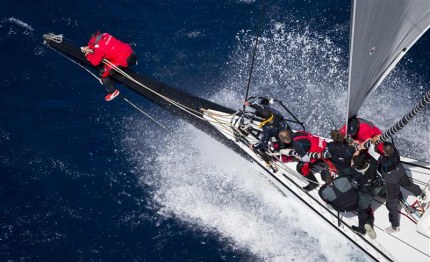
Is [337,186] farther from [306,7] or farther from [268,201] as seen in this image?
[306,7]

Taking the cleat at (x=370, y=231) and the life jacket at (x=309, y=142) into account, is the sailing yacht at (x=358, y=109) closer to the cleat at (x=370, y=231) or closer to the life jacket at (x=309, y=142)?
the cleat at (x=370, y=231)

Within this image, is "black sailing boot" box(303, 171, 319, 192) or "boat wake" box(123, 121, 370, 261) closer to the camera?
"black sailing boot" box(303, 171, 319, 192)

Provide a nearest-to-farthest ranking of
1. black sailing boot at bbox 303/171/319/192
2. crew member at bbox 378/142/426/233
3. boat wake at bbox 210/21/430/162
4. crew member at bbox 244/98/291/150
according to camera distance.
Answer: crew member at bbox 378/142/426/233 < crew member at bbox 244/98/291/150 < black sailing boot at bbox 303/171/319/192 < boat wake at bbox 210/21/430/162

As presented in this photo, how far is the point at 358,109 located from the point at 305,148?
1160mm

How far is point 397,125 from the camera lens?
7.66 meters

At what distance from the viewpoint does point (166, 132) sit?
12672 millimetres

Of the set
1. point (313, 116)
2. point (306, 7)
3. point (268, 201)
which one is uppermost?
point (306, 7)

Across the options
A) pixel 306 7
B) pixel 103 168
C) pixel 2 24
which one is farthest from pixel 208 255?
pixel 2 24

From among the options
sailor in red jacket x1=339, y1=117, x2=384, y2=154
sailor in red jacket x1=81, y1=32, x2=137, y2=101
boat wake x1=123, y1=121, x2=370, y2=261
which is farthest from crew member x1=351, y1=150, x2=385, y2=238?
sailor in red jacket x1=81, y1=32, x2=137, y2=101

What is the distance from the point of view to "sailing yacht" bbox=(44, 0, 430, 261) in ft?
23.9

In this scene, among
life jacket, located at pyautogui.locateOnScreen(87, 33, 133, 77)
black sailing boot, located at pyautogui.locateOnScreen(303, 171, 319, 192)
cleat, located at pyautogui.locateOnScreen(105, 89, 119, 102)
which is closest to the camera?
black sailing boot, located at pyautogui.locateOnScreen(303, 171, 319, 192)

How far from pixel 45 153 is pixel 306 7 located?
7521 millimetres

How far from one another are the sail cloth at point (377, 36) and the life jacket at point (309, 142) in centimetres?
98

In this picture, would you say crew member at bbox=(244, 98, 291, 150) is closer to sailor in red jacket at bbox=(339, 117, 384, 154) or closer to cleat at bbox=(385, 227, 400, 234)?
sailor in red jacket at bbox=(339, 117, 384, 154)
